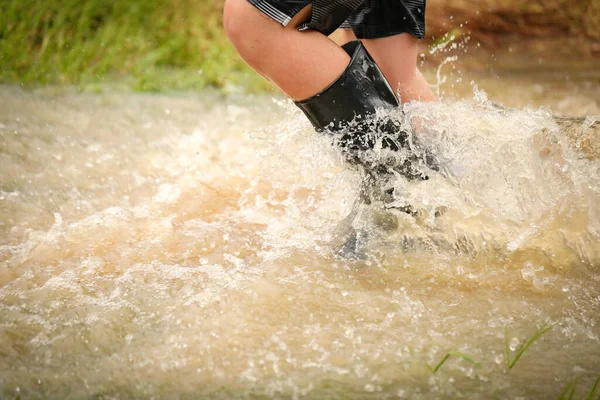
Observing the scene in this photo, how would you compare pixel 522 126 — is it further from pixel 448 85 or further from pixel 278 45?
pixel 448 85

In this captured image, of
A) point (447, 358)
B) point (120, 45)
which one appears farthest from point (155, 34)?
point (447, 358)

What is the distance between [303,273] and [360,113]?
1.40 ft

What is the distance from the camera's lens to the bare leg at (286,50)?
1228 mm

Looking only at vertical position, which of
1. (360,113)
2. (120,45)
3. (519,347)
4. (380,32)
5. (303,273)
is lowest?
(120,45)

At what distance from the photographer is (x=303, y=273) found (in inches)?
56.6

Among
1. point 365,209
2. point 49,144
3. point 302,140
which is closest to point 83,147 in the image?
point 49,144

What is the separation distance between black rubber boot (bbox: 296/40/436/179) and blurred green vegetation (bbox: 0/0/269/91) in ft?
5.89

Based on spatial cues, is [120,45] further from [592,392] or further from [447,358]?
[592,392]

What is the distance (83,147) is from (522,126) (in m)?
1.64

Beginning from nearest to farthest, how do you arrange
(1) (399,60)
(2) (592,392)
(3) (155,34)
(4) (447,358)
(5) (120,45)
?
(2) (592,392)
(4) (447,358)
(1) (399,60)
(5) (120,45)
(3) (155,34)

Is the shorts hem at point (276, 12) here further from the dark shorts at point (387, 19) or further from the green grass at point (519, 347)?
the green grass at point (519, 347)

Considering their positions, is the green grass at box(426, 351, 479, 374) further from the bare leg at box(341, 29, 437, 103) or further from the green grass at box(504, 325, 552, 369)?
the bare leg at box(341, 29, 437, 103)

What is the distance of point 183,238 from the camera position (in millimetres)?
1643

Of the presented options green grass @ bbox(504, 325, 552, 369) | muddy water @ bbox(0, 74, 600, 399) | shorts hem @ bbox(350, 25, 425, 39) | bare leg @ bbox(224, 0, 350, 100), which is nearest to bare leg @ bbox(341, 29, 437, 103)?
shorts hem @ bbox(350, 25, 425, 39)
